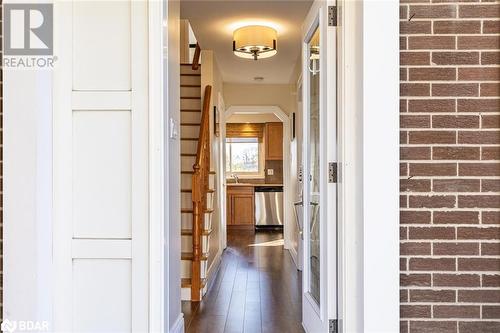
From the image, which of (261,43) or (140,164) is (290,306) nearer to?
(140,164)

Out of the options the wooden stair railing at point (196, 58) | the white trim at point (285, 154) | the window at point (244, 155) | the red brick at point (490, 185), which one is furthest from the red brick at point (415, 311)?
the window at point (244, 155)

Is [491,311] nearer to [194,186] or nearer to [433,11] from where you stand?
[433,11]

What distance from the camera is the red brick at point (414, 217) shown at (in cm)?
183

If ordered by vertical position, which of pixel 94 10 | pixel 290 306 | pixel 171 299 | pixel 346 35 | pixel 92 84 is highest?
pixel 94 10

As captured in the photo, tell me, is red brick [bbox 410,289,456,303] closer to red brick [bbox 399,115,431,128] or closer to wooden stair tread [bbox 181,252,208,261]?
red brick [bbox 399,115,431,128]

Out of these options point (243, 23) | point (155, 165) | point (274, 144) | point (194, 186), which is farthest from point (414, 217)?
point (274, 144)

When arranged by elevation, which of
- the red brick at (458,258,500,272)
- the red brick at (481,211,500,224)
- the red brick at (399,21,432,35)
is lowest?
the red brick at (458,258,500,272)

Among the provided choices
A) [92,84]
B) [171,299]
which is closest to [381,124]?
[92,84]

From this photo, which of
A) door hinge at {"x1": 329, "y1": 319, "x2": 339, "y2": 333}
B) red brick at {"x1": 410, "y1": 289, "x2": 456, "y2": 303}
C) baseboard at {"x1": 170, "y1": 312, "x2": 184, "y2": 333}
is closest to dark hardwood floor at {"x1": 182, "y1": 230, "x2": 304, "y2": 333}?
baseboard at {"x1": 170, "y1": 312, "x2": 184, "y2": 333}

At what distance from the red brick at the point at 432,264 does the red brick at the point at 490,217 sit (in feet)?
0.76

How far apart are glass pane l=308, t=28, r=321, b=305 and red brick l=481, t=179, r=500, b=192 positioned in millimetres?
859

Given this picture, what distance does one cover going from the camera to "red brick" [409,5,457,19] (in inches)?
72.1

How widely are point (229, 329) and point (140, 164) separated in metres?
1.56

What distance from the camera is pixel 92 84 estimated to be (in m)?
1.92
